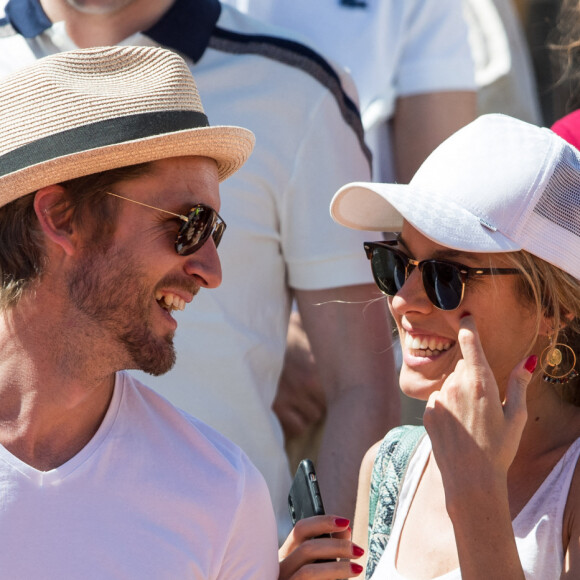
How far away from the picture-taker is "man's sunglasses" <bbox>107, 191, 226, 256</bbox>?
2.32 m

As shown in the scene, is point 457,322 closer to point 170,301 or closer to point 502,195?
point 502,195

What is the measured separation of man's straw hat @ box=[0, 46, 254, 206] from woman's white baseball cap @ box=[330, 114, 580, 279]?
0.52 metres

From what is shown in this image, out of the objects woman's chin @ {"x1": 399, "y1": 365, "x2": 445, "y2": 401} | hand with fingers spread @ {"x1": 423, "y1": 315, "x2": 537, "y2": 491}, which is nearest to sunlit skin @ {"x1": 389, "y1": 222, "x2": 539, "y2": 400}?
woman's chin @ {"x1": 399, "y1": 365, "x2": 445, "y2": 401}

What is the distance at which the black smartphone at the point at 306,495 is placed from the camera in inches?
92.3

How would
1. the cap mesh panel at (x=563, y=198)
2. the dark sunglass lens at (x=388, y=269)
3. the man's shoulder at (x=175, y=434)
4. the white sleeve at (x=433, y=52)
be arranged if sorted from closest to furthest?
the man's shoulder at (x=175, y=434), the cap mesh panel at (x=563, y=198), the dark sunglass lens at (x=388, y=269), the white sleeve at (x=433, y=52)

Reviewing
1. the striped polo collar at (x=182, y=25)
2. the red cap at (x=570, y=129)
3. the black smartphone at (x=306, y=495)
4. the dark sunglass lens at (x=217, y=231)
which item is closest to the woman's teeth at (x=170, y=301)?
the dark sunglass lens at (x=217, y=231)

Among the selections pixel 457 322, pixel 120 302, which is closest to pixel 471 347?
pixel 457 322

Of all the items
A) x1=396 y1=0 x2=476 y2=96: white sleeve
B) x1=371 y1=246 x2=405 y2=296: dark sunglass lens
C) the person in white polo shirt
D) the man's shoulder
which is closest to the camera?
the man's shoulder

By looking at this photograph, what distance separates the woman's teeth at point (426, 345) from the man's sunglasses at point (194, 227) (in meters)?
0.53

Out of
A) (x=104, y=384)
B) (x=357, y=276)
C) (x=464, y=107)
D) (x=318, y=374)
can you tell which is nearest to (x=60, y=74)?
(x=104, y=384)

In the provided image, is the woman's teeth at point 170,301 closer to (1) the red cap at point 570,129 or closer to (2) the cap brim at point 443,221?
(2) the cap brim at point 443,221

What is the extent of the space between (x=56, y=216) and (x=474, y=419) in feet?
3.19

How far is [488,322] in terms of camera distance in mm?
2396

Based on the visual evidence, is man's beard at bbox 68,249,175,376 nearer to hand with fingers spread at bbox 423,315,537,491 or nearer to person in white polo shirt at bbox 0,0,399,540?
hand with fingers spread at bbox 423,315,537,491
